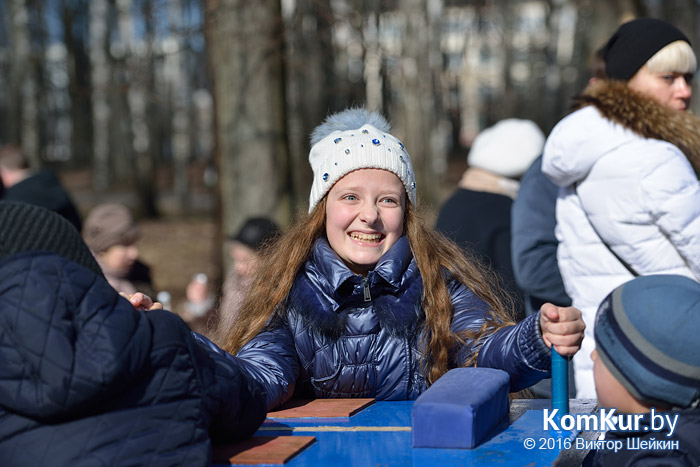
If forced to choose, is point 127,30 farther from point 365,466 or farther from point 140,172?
point 365,466

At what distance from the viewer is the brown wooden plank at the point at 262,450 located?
7.00ft

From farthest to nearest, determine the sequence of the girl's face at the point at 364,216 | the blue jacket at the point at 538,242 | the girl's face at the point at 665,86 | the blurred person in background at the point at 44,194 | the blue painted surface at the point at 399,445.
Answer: the blurred person in background at the point at 44,194 → the blue jacket at the point at 538,242 → the girl's face at the point at 665,86 → the girl's face at the point at 364,216 → the blue painted surface at the point at 399,445

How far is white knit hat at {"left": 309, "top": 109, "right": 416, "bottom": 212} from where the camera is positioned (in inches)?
121

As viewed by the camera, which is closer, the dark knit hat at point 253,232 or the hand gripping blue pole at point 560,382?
the hand gripping blue pole at point 560,382

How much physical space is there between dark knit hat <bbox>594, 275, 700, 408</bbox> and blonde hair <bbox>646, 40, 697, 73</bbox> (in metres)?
1.79

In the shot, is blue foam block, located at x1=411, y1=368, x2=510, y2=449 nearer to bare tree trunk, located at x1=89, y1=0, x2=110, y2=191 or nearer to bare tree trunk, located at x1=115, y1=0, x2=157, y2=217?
bare tree trunk, located at x1=115, y1=0, x2=157, y2=217

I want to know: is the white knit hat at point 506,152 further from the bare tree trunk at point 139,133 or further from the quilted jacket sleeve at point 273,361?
the bare tree trunk at point 139,133

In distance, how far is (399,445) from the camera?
2.24 m

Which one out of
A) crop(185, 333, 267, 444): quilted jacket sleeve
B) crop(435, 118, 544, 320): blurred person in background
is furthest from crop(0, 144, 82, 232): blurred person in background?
crop(185, 333, 267, 444): quilted jacket sleeve

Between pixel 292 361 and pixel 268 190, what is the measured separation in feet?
12.4

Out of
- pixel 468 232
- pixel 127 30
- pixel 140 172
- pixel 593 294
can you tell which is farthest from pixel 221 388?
pixel 127 30

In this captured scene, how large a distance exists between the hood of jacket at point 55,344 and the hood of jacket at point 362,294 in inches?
40.6

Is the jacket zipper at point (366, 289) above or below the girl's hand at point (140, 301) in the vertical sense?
below

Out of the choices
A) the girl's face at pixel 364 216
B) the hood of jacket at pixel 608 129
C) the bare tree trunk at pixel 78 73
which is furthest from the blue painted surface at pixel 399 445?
the bare tree trunk at pixel 78 73
